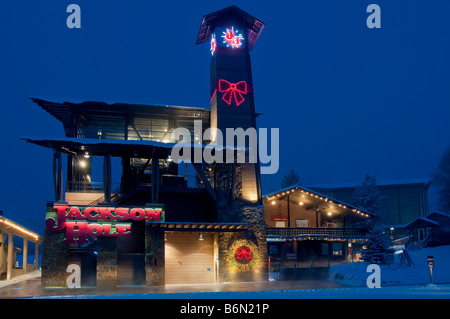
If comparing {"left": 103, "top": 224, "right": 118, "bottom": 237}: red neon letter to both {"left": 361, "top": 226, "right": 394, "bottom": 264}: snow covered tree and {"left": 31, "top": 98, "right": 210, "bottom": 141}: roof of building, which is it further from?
{"left": 361, "top": 226, "right": 394, "bottom": 264}: snow covered tree

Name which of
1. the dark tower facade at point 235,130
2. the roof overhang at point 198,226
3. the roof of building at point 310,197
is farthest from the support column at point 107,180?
the roof of building at point 310,197

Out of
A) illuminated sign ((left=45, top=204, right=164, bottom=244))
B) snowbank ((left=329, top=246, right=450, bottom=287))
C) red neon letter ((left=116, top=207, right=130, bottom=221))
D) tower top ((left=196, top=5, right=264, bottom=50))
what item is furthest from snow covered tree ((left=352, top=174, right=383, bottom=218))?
red neon letter ((left=116, top=207, right=130, bottom=221))

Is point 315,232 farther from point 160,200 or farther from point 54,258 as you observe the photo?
point 54,258

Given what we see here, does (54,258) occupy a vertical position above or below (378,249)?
above

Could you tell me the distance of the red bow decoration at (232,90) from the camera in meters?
35.0

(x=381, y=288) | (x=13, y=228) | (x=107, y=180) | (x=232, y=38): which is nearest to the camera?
(x=381, y=288)

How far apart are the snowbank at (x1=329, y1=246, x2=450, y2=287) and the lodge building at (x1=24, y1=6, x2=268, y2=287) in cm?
591

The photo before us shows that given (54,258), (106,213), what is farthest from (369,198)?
(54,258)

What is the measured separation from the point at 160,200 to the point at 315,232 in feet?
42.4

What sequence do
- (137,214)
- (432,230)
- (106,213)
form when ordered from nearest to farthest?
1. (106,213)
2. (137,214)
3. (432,230)

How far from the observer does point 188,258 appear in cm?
3256

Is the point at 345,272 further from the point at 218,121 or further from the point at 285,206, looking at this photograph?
the point at 218,121

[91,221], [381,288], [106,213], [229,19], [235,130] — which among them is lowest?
[381,288]
